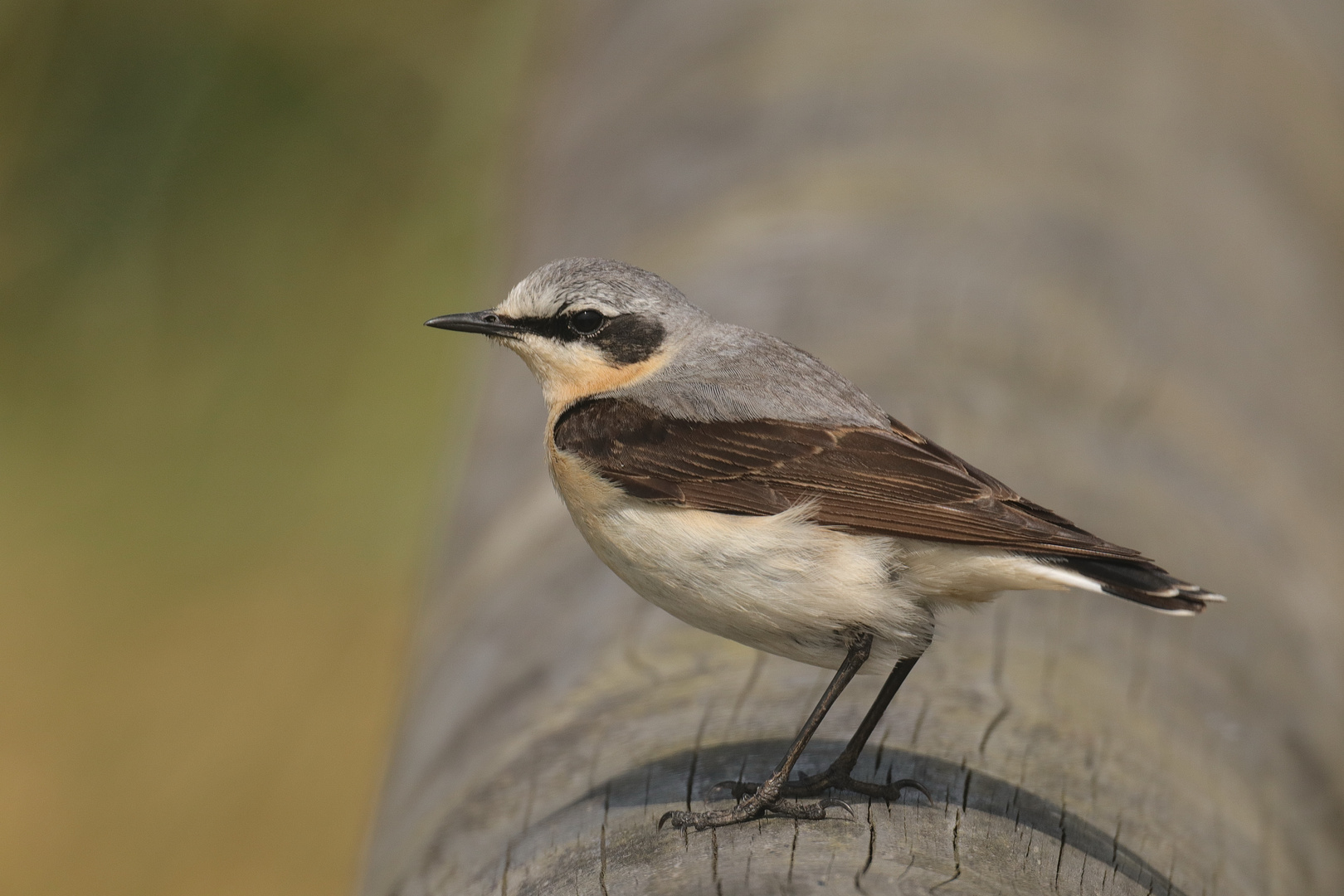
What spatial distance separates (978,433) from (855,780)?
1460 millimetres

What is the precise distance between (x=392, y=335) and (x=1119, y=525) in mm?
5335

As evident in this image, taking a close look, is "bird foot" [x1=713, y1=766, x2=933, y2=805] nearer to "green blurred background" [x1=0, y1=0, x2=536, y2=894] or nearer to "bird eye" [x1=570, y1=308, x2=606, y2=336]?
"bird eye" [x1=570, y1=308, x2=606, y2=336]

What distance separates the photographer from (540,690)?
3234 millimetres

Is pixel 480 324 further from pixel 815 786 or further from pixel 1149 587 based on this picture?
pixel 1149 587

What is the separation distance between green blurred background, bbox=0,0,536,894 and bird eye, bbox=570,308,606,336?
2.78 metres

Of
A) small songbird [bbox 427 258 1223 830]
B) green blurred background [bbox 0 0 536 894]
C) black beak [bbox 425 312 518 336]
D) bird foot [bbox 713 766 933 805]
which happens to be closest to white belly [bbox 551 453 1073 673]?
small songbird [bbox 427 258 1223 830]

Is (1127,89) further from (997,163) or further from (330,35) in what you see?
(330,35)

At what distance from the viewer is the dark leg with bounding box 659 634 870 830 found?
2461mm

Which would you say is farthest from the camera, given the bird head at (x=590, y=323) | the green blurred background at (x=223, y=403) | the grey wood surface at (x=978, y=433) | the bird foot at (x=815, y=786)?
the green blurred background at (x=223, y=403)

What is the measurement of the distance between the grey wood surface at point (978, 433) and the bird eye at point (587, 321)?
667 millimetres

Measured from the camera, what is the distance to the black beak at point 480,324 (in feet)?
11.1

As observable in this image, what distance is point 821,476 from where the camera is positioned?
9.71 feet

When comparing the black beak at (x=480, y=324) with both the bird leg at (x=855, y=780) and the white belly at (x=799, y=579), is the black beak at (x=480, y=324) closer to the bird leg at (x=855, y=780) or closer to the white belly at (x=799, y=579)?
the white belly at (x=799, y=579)

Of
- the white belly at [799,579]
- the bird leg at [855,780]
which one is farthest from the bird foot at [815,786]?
the white belly at [799,579]
